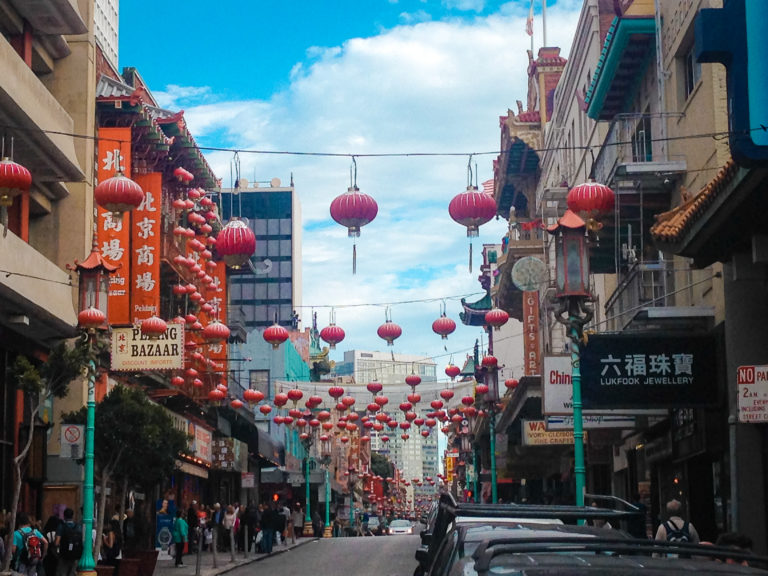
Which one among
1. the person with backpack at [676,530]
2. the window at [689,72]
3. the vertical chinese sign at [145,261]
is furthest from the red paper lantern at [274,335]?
the person with backpack at [676,530]

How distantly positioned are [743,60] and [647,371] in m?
9.72

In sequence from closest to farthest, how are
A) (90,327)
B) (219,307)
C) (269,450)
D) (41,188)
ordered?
(90,327) → (41,188) → (219,307) → (269,450)

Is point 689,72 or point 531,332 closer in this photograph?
point 689,72

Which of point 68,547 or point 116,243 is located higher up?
point 116,243

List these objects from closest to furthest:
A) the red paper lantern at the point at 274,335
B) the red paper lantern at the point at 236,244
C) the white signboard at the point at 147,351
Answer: the red paper lantern at the point at 236,244
the white signboard at the point at 147,351
the red paper lantern at the point at 274,335

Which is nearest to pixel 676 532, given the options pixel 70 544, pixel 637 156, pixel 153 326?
pixel 70 544

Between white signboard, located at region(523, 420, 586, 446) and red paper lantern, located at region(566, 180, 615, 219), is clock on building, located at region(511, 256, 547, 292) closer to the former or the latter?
white signboard, located at region(523, 420, 586, 446)

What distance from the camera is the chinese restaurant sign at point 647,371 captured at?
2292 centimetres

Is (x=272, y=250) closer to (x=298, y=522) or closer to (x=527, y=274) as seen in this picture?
(x=298, y=522)

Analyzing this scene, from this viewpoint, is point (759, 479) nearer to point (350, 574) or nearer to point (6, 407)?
point (350, 574)

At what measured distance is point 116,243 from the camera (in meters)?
32.9

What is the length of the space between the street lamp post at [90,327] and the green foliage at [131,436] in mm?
2458

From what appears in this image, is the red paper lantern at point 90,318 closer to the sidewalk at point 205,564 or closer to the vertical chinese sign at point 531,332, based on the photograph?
the sidewalk at point 205,564

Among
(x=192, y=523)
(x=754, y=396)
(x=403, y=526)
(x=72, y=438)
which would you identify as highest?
(x=754, y=396)
